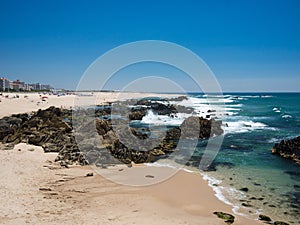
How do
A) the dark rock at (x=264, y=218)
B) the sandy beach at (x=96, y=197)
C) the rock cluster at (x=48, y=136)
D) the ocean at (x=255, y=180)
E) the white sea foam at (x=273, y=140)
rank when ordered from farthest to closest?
the white sea foam at (x=273, y=140) → the rock cluster at (x=48, y=136) → the ocean at (x=255, y=180) → the dark rock at (x=264, y=218) → the sandy beach at (x=96, y=197)

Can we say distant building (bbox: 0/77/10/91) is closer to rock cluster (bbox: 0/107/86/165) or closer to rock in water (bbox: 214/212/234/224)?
rock cluster (bbox: 0/107/86/165)

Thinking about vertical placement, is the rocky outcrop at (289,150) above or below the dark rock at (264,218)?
above

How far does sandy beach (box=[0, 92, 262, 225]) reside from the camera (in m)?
7.91

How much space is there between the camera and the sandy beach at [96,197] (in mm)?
7910

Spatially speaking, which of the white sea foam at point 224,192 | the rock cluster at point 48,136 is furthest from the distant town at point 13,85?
the white sea foam at point 224,192

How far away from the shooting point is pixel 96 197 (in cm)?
955

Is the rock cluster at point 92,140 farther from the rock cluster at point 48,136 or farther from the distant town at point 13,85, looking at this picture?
the distant town at point 13,85

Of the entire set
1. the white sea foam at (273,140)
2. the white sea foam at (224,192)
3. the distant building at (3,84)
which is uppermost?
the distant building at (3,84)

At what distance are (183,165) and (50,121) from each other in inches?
434

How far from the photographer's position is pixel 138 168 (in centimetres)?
1356

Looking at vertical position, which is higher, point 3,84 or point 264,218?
point 3,84

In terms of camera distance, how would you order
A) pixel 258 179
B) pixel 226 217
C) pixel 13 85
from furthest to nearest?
pixel 13 85
pixel 258 179
pixel 226 217

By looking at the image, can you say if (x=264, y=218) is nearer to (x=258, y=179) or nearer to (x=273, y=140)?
(x=258, y=179)

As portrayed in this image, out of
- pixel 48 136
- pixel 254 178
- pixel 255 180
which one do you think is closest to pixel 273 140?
pixel 254 178
